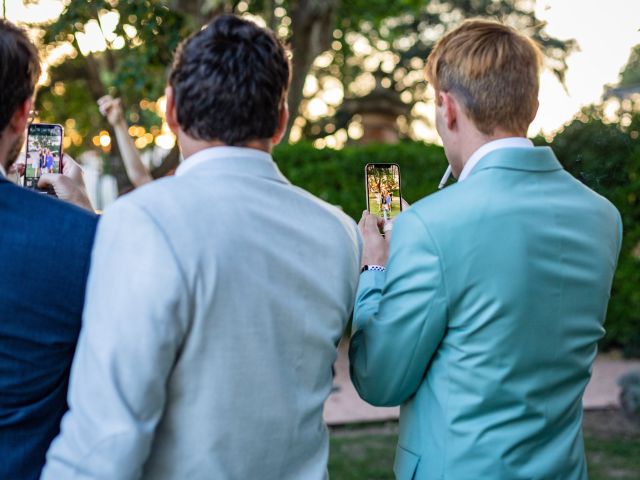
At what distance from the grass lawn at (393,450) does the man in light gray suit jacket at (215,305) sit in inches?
149

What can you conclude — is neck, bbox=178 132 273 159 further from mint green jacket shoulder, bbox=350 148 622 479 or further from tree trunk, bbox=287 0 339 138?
tree trunk, bbox=287 0 339 138

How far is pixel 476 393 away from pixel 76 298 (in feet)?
3.13

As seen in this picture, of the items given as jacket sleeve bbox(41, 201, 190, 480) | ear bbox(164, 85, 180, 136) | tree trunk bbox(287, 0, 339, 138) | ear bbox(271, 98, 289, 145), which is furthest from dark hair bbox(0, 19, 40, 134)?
tree trunk bbox(287, 0, 339, 138)

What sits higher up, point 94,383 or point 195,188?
point 195,188

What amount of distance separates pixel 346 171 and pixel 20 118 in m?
8.57

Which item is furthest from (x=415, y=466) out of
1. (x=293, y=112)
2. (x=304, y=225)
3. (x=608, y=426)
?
(x=293, y=112)

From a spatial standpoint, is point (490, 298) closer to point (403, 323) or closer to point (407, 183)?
point (403, 323)

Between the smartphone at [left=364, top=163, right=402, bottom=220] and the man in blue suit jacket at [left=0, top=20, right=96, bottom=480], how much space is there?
0.89m

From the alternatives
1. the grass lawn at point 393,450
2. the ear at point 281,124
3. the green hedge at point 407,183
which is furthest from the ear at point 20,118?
the green hedge at point 407,183

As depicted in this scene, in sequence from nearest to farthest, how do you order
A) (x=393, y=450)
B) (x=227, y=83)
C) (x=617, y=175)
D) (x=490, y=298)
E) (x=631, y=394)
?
(x=227, y=83) < (x=490, y=298) < (x=617, y=175) < (x=393, y=450) < (x=631, y=394)

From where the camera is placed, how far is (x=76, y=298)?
1.73 metres

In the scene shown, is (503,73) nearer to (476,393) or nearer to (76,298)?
(476,393)

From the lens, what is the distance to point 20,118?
179 cm

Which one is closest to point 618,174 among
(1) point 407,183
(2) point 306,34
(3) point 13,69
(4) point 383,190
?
(4) point 383,190
